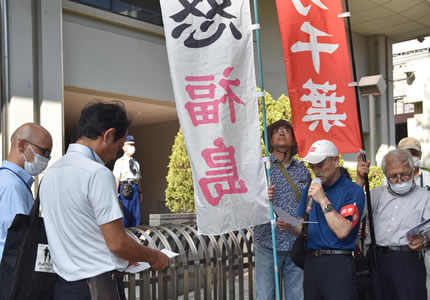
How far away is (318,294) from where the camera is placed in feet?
12.2

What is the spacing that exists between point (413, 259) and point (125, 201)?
6.28m

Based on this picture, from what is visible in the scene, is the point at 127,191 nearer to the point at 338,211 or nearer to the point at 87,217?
the point at 338,211

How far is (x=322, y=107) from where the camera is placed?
467cm

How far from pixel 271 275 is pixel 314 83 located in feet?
5.71

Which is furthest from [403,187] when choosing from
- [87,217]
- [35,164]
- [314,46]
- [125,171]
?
[125,171]

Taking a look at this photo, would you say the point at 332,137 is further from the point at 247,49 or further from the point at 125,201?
the point at 125,201

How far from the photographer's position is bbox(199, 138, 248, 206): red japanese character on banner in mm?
4066

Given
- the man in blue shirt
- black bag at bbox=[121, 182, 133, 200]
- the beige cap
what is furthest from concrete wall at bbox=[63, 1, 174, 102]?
the man in blue shirt

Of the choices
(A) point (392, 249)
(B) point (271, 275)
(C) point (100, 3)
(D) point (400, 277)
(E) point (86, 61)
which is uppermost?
(C) point (100, 3)

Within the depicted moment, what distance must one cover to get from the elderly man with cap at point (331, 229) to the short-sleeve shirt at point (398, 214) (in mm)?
482

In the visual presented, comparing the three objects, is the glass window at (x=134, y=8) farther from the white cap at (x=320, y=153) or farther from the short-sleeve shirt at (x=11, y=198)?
the white cap at (x=320, y=153)

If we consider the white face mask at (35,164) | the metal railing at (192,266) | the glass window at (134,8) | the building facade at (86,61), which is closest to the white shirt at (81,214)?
the white face mask at (35,164)

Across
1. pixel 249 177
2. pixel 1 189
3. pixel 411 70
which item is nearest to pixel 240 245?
pixel 249 177

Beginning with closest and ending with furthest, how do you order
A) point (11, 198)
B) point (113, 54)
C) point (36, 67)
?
point (11, 198) → point (36, 67) → point (113, 54)
